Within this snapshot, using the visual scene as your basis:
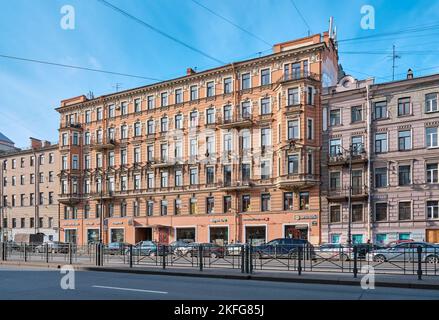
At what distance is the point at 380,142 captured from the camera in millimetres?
36312

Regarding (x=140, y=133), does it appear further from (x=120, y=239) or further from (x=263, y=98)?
(x=263, y=98)

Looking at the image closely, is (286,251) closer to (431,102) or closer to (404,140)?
(404,140)

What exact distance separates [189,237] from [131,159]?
1126cm

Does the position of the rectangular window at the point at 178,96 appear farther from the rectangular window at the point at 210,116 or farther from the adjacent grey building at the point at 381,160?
the adjacent grey building at the point at 381,160

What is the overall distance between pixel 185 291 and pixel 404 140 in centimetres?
2846

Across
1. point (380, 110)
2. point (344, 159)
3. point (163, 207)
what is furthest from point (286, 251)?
point (163, 207)

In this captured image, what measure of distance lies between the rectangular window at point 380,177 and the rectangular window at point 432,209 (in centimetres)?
354

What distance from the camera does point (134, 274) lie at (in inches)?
688

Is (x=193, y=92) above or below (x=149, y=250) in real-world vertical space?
above

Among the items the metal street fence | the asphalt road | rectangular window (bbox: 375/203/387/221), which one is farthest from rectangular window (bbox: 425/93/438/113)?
the asphalt road

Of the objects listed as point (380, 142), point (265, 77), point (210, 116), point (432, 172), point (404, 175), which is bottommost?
point (404, 175)

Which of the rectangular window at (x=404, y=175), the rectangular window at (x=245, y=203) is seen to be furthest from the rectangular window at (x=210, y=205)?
the rectangular window at (x=404, y=175)

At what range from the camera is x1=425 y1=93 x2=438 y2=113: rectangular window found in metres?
34.2

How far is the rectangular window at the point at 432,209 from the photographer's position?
33.5 m
